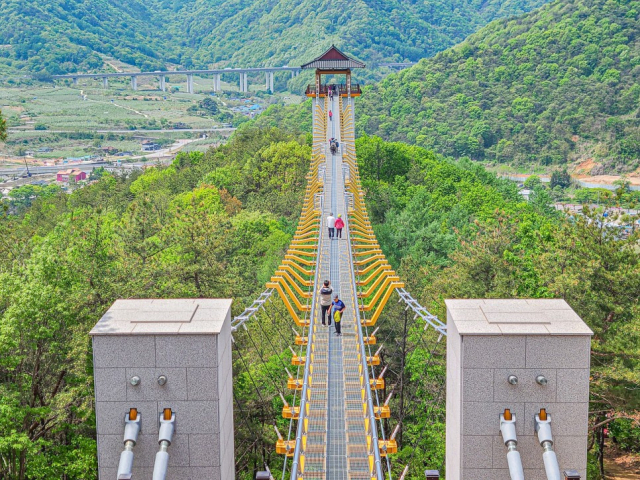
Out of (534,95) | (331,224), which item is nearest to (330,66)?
(331,224)

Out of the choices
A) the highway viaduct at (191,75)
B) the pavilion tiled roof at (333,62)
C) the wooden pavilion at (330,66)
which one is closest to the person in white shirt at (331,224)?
the wooden pavilion at (330,66)

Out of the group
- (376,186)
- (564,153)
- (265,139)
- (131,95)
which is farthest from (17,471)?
(131,95)

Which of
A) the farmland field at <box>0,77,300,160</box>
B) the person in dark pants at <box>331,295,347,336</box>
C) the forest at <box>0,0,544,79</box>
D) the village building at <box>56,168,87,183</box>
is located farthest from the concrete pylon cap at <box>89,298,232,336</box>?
the forest at <box>0,0,544,79</box>

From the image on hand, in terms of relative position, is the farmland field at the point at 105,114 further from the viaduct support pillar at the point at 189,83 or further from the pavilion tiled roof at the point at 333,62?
the pavilion tiled roof at the point at 333,62

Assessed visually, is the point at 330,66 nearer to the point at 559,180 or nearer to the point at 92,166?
the point at 559,180

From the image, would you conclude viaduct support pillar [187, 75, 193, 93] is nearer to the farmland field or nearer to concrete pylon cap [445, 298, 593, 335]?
the farmland field

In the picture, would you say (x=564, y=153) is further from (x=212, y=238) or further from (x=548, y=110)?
(x=212, y=238)
